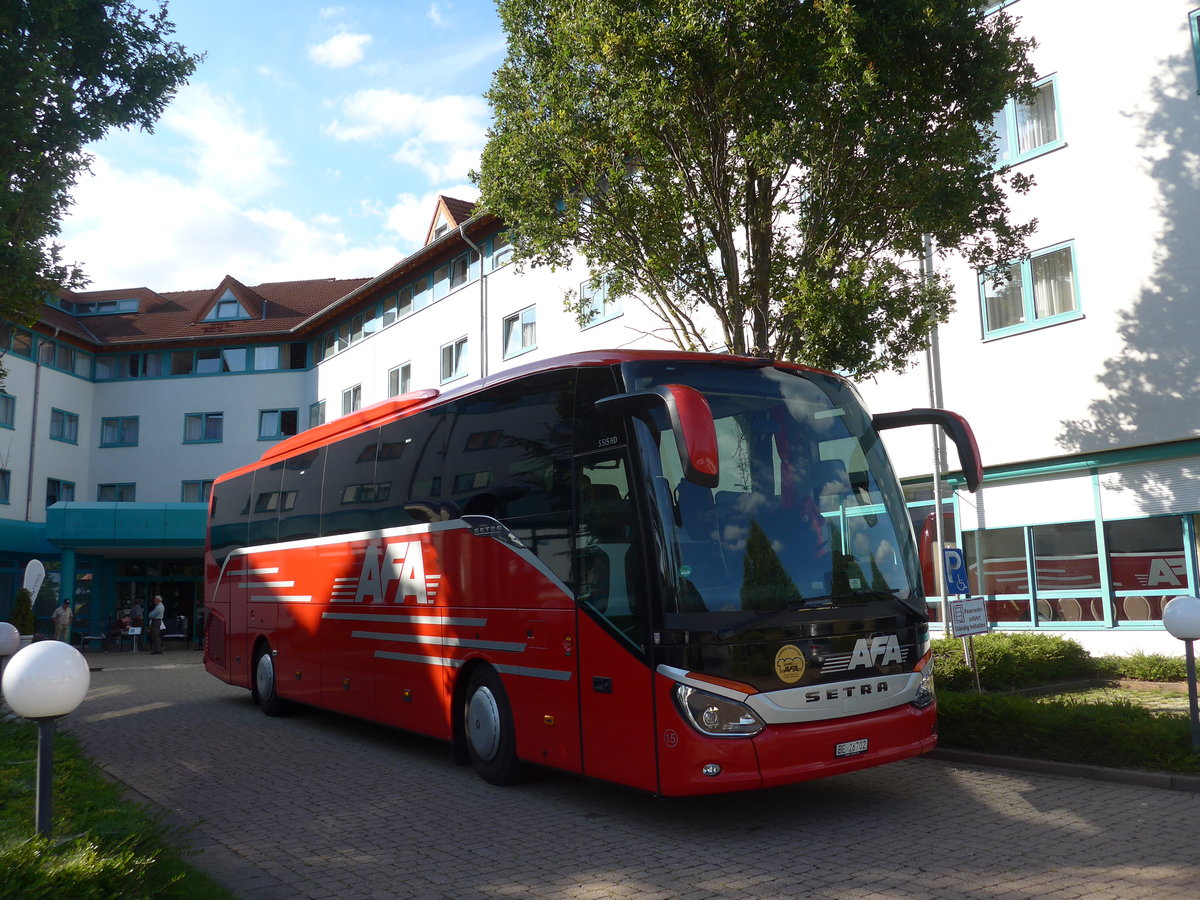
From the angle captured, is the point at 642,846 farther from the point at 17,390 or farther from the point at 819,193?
the point at 17,390

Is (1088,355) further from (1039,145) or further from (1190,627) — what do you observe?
(1190,627)

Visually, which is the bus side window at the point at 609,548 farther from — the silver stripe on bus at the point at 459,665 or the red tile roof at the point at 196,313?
the red tile roof at the point at 196,313

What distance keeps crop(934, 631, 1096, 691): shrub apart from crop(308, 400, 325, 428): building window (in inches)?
1187

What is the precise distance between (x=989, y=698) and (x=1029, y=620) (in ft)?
28.0

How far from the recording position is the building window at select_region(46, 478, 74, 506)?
39219 mm

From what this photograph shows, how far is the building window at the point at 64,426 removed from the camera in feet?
131

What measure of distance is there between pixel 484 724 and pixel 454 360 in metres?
24.0

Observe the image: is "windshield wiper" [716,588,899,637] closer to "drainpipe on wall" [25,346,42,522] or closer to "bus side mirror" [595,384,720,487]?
"bus side mirror" [595,384,720,487]

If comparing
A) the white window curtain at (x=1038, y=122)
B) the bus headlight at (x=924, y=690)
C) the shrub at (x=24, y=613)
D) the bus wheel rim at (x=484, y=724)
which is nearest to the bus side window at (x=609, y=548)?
the bus wheel rim at (x=484, y=724)

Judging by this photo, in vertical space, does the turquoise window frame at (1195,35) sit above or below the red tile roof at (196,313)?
below

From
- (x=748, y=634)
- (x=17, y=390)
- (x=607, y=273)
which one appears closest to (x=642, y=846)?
(x=748, y=634)

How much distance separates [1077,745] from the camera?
28.5 ft

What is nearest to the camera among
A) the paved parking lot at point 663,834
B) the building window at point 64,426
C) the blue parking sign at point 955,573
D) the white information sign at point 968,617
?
the paved parking lot at point 663,834

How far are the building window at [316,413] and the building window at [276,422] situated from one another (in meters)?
0.91
